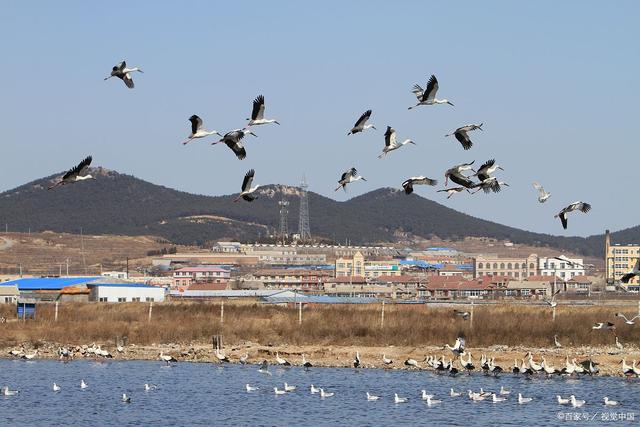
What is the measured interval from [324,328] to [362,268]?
11643 centimetres

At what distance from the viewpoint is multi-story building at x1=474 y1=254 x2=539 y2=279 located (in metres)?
168

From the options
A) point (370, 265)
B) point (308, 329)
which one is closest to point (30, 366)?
point (308, 329)

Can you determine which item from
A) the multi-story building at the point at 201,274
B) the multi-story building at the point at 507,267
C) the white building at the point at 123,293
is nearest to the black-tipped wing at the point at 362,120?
the white building at the point at 123,293

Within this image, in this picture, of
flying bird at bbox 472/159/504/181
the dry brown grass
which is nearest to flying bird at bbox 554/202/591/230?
flying bird at bbox 472/159/504/181

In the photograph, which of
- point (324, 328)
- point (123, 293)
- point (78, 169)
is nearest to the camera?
point (78, 169)

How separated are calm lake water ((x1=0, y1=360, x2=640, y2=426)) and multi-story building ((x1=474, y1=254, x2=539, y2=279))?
409 ft

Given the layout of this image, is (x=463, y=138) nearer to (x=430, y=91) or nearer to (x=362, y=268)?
(x=430, y=91)

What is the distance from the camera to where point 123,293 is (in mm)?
84875

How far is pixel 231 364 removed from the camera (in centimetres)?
4709

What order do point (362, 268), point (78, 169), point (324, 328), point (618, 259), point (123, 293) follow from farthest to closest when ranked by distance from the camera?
1. point (362, 268)
2. point (618, 259)
3. point (123, 293)
4. point (324, 328)
5. point (78, 169)

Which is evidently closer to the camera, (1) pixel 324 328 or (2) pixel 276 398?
(2) pixel 276 398

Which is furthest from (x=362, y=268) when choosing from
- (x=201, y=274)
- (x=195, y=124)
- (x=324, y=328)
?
(x=195, y=124)

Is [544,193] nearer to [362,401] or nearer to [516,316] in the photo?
[362,401]

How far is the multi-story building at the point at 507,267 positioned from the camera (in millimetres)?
168000
